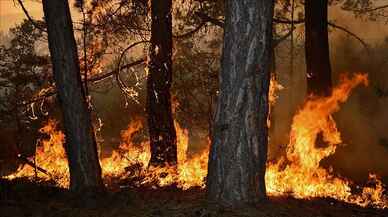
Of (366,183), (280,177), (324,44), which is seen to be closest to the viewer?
(280,177)

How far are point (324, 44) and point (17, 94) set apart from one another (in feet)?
48.2

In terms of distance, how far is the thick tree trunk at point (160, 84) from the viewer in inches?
463

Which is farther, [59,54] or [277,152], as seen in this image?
[277,152]

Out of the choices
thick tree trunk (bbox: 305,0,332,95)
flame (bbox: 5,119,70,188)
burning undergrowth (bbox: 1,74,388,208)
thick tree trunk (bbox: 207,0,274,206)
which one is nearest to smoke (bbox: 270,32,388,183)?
burning undergrowth (bbox: 1,74,388,208)

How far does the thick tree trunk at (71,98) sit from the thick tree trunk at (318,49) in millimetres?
6049

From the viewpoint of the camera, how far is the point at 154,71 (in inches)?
464

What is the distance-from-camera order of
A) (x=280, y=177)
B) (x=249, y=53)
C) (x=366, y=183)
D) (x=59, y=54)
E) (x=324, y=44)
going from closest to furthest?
(x=249, y=53), (x=59, y=54), (x=280, y=177), (x=324, y=44), (x=366, y=183)

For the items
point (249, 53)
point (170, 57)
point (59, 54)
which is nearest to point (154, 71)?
point (170, 57)

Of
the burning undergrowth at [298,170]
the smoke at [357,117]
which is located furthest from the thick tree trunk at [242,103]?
the smoke at [357,117]

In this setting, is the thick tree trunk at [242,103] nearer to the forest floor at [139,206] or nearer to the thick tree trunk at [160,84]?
the forest floor at [139,206]

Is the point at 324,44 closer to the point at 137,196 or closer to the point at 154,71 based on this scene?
the point at 154,71

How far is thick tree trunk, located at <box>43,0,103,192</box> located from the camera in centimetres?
796

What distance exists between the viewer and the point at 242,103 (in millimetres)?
6949

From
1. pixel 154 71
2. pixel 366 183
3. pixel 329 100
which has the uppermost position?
pixel 154 71
